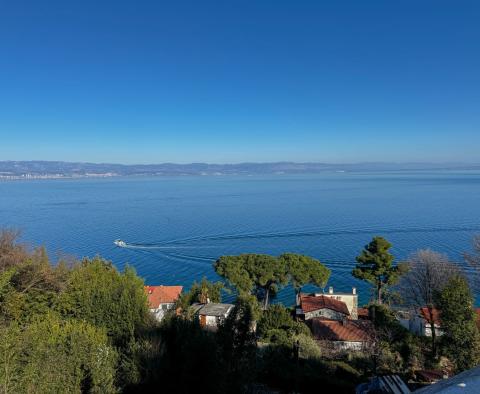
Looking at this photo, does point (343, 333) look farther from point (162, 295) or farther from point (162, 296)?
point (162, 295)

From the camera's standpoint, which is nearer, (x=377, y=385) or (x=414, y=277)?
(x=377, y=385)

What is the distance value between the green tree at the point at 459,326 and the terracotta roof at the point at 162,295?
1738 cm

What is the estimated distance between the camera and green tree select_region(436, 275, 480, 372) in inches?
552

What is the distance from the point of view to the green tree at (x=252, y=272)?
2656 cm

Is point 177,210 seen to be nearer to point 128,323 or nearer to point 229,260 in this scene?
point 229,260

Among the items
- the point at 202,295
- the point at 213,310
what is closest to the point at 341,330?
the point at 213,310

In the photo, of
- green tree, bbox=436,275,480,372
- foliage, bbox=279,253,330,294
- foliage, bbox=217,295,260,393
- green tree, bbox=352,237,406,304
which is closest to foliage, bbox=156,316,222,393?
foliage, bbox=217,295,260,393

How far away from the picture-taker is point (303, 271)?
26.7 meters

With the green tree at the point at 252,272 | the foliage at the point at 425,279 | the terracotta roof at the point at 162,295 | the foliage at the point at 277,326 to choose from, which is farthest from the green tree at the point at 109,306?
the foliage at the point at 425,279

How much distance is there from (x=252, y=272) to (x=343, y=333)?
8393mm

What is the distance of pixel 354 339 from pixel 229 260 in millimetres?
10689

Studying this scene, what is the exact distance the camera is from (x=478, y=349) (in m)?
13.9

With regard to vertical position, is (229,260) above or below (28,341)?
below

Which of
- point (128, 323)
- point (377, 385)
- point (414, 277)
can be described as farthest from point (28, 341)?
point (414, 277)
